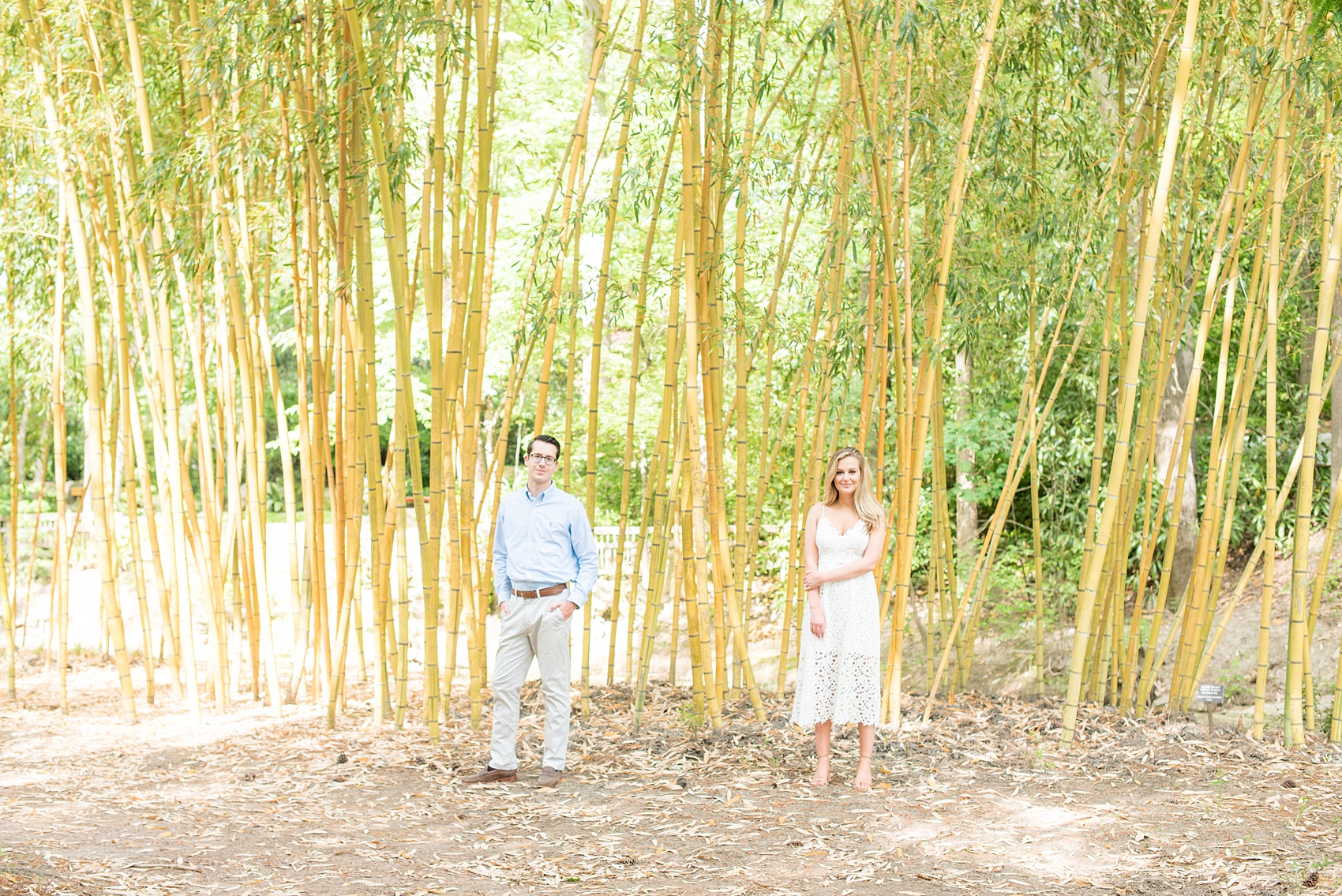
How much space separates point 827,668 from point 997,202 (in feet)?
6.17

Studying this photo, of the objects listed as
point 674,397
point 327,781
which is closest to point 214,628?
point 327,781

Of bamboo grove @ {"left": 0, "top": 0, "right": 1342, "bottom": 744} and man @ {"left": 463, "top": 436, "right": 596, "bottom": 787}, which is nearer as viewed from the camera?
man @ {"left": 463, "top": 436, "right": 596, "bottom": 787}

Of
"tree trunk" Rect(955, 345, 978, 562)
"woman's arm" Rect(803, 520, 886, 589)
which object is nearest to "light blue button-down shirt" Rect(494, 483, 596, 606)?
"woman's arm" Rect(803, 520, 886, 589)

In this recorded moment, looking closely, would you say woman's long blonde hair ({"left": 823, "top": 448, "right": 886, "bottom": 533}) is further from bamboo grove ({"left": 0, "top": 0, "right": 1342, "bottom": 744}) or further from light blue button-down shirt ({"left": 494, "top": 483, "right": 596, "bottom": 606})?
light blue button-down shirt ({"left": 494, "top": 483, "right": 596, "bottom": 606})

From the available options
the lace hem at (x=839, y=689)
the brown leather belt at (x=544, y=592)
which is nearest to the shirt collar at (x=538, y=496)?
the brown leather belt at (x=544, y=592)

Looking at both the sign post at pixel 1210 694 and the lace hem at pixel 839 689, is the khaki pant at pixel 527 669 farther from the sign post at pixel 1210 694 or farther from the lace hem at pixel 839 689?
the sign post at pixel 1210 694

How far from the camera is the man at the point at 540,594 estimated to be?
9.86 feet

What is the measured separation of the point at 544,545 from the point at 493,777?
2.20 ft

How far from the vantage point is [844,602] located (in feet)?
9.61

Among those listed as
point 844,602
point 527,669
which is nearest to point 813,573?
point 844,602

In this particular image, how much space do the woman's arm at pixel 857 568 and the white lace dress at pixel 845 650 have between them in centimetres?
2

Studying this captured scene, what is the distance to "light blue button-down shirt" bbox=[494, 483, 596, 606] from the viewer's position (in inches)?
118

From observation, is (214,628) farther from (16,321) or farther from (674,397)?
(16,321)

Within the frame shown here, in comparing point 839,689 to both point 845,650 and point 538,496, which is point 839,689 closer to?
point 845,650
